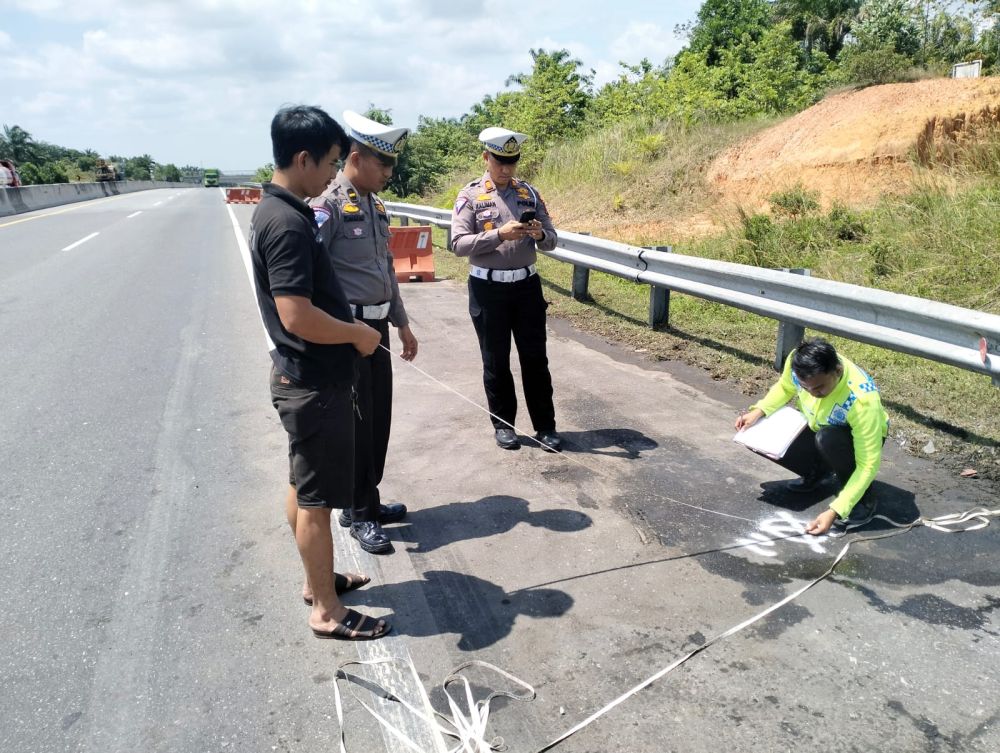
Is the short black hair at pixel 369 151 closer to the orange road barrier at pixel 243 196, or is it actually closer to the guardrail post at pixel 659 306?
the guardrail post at pixel 659 306

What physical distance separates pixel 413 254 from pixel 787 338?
6852 mm

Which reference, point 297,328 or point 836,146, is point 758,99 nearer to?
point 836,146

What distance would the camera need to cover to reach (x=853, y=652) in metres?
2.80

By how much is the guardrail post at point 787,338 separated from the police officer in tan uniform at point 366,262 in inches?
136

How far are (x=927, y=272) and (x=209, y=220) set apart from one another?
21.9 m

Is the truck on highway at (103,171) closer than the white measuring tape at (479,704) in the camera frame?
No

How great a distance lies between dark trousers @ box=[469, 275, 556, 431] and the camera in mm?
5047

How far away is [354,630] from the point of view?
3002mm

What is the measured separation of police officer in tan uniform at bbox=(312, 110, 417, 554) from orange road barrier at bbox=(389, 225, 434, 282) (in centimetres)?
754

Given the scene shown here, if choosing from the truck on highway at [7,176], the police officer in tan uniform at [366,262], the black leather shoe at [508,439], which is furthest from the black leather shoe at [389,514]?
the truck on highway at [7,176]

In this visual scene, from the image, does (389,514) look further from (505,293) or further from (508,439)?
(505,293)

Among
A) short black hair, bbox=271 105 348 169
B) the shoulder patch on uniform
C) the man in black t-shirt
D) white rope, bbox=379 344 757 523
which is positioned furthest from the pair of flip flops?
short black hair, bbox=271 105 348 169

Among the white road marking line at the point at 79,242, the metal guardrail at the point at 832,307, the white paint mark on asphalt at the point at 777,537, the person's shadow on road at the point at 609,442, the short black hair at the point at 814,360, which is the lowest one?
the white paint mark on asphalt at the point at 777,537

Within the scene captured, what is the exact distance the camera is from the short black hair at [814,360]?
3.56 m
